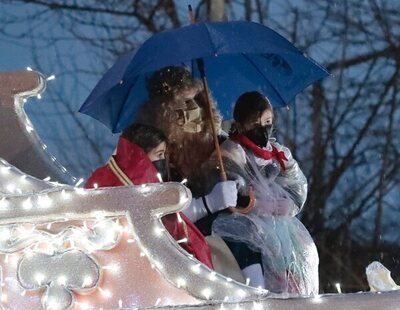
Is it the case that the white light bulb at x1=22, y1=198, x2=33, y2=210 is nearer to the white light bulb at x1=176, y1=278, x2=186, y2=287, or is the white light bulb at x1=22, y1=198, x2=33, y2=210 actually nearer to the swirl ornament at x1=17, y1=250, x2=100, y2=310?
the swirl ornament at x1=17, y1=250, x2=100, y2=310

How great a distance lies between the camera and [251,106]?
362cm

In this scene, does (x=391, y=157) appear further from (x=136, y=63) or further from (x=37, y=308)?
(x=37, y=308)

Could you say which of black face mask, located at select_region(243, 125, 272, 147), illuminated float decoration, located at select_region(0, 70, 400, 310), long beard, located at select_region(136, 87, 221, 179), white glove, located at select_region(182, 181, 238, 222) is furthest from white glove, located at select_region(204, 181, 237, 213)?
illuminated float decoration, located at select_region(0, 70, 400, 310)

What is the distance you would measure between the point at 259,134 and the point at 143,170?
0.74 meters

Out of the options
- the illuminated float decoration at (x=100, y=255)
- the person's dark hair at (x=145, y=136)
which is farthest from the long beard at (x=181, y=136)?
the illuminated float decoration at (x=100, y=255)

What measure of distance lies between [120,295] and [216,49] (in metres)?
0.96

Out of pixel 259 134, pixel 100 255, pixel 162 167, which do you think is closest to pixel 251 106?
pixel 259 134

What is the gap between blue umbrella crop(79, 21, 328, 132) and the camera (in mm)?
3391

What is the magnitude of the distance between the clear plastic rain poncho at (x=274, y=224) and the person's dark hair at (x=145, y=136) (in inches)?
17.8

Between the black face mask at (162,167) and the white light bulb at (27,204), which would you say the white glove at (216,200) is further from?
the white light bulb at (27,204)

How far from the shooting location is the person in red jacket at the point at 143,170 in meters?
3.02

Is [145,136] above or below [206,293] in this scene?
above

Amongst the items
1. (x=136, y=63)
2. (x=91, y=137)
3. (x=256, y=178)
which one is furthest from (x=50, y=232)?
(x=91, y=137)

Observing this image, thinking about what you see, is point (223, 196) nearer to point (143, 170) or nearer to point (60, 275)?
point (143, 170)
